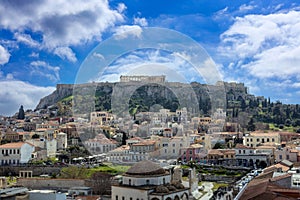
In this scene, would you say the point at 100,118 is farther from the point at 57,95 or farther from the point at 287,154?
the point at 57,95

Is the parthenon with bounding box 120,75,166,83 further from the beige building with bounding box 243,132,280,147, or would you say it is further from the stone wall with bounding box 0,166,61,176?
the beige building with bounding box 243,132,280,147

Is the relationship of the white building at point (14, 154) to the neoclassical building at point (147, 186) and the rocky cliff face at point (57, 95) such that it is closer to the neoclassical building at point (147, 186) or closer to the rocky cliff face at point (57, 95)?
the neoclassical building at point (147, 186)

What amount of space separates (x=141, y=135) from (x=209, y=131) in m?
5.74

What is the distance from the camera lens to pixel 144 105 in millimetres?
30094

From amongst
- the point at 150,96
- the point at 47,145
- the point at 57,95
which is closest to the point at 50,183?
the point at 47,145

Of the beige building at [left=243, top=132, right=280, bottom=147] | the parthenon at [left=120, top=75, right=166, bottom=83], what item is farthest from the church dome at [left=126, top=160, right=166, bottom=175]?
the beige building at [left=243, top=132, right=280, bottom=147]

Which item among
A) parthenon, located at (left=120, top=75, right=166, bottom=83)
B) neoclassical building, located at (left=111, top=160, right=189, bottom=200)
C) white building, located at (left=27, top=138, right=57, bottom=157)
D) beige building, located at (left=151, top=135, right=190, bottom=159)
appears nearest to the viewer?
neoclassical building, located at (left=111, top=160, right=189, bottom=200)

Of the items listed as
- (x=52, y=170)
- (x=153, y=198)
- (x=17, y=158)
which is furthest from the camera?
(x=17, y=158)

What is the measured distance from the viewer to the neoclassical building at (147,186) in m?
9.45

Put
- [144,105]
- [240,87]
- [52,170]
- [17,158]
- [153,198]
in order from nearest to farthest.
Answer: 1. [153,198]
2. [52,170]
3. [17,158]
4. [144,105]
5. [240,87]

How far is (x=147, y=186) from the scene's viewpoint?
9.76m

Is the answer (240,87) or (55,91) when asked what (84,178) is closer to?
(240,87)

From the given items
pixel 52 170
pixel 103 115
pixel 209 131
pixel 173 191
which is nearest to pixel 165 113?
pixel 209 131

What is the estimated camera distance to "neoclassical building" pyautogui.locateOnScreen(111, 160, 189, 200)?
9445mm
